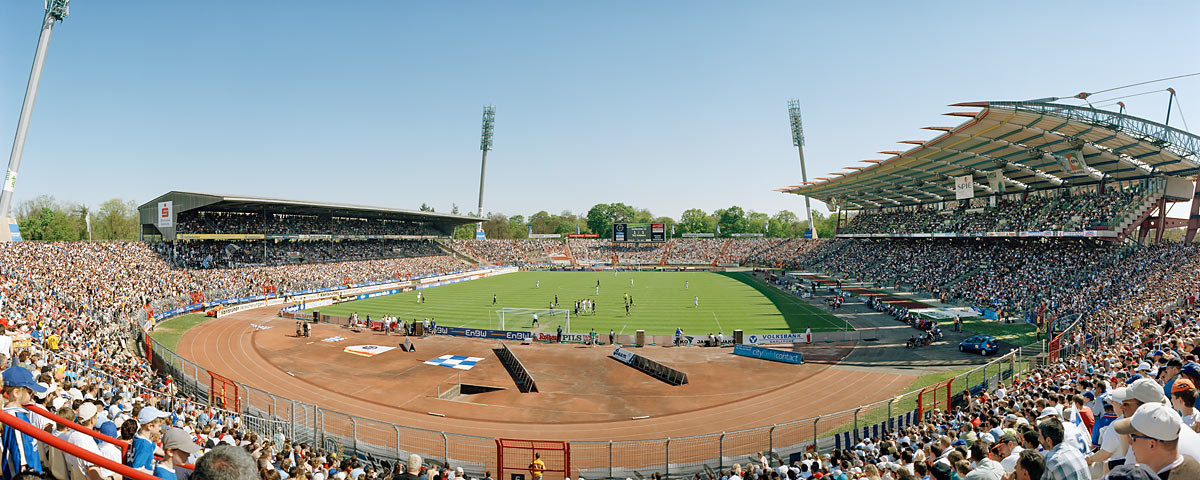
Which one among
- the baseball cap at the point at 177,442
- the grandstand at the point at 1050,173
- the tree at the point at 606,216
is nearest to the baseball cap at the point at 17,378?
the baseball cap at the point at 177,442

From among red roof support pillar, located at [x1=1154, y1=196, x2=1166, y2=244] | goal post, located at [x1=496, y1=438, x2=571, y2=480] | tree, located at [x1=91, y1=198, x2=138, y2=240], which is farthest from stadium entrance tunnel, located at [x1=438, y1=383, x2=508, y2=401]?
tree, located at [x1=91, y1=198, x2=138, y2=240]

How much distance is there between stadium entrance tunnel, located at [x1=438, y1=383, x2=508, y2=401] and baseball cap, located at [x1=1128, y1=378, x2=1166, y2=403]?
64.5ft

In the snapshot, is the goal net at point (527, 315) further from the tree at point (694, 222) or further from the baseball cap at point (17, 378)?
the tree at point (694, 222)

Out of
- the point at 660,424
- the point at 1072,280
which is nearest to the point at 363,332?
the point at 660,424

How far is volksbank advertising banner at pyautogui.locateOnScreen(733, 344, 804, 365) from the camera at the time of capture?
2578cm

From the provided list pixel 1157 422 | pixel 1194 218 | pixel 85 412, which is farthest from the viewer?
pixel 1194 218

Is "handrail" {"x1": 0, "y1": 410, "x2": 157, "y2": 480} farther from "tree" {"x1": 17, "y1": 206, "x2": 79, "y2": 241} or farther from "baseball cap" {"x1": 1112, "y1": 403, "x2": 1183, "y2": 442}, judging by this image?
"tree" {"x1": 17, "y1": 206, "x2": 79, "y2": 241}

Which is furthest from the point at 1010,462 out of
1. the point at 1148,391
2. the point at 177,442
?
the point at 177,442

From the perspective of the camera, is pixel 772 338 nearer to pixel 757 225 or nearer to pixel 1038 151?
pixel 1038 151

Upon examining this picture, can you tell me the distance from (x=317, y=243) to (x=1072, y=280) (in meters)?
72.1

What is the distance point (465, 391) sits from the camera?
21.8 m

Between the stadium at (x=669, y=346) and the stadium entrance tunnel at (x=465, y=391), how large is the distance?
0.32ft

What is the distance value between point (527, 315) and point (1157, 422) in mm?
37382

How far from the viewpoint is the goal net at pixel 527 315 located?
35.9 meters
